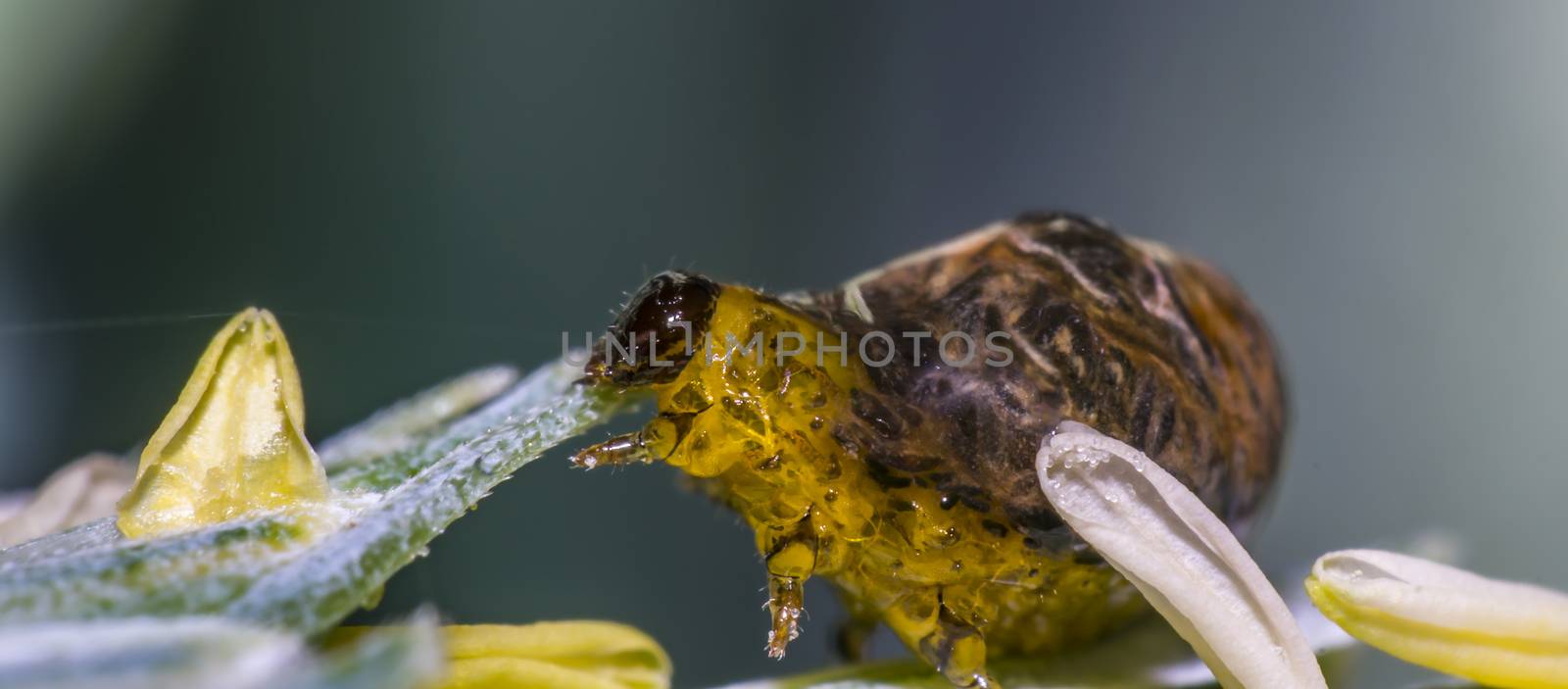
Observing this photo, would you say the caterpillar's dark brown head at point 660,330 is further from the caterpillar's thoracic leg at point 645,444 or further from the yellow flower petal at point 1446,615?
the yellow flower petal at point 1446,615

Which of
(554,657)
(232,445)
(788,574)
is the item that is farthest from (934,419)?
(232,445)

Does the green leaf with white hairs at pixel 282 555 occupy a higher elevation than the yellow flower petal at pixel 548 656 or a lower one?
higher

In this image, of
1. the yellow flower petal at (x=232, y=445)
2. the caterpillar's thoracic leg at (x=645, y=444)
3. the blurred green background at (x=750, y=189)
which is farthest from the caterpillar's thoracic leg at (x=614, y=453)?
the blurred green background at (x=750, y=189)

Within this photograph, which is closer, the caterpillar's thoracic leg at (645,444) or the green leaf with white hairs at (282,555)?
the green leaf with white hairs at (282,555)

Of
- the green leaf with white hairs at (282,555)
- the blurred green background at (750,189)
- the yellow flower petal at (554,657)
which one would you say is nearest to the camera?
the green leaf with white hairs at (282,555)

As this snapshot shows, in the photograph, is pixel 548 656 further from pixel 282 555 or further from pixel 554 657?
pixel 282 555

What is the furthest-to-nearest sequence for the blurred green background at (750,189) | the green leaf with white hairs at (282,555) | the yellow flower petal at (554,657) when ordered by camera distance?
the blurred green background at (750,189) < the yellow flower petal at (554,657) < the green leaf with white hairs at (282,555)
